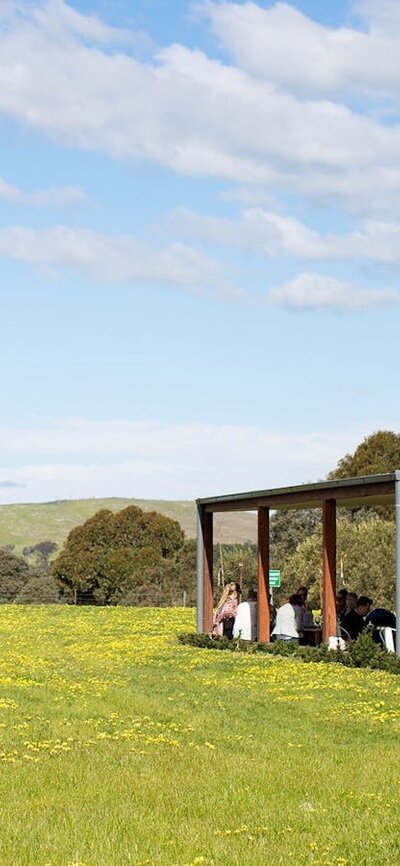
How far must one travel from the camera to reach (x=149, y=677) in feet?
68.7

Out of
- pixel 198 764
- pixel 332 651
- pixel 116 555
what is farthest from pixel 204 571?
pixel 116 555

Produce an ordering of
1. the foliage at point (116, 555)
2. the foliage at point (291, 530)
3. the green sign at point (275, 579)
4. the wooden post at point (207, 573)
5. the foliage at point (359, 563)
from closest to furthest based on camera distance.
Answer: the wooden post at point (207, 573)
the green sign at point (275, 579)
the foliage at point (359, 563)
the foliage at point (291, 530)
the foliage at point (116, 555)

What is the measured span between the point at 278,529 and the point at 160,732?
210ft

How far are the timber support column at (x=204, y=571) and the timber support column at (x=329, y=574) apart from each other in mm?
5510

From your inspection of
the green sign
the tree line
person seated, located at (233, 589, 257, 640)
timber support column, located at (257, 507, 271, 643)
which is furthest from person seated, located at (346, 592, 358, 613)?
the tree line

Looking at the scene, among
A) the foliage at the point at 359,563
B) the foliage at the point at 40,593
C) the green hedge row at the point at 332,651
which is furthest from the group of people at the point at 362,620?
the foliage at the point at 40,593

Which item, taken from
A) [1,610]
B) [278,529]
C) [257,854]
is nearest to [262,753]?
[257,854]

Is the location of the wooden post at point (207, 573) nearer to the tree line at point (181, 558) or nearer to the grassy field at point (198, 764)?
the grassy field at point (198, 764)

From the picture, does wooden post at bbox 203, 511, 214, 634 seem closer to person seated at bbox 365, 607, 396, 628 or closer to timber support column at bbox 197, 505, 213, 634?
timber support column at bbox 197, 505, 213, 634

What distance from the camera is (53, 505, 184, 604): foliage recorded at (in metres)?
80.1

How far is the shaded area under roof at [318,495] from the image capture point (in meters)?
23.6

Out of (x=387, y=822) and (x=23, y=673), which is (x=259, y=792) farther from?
(x=23, y=673)

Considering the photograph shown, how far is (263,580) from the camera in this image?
29125 millimetres

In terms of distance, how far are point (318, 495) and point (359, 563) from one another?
29324mm
